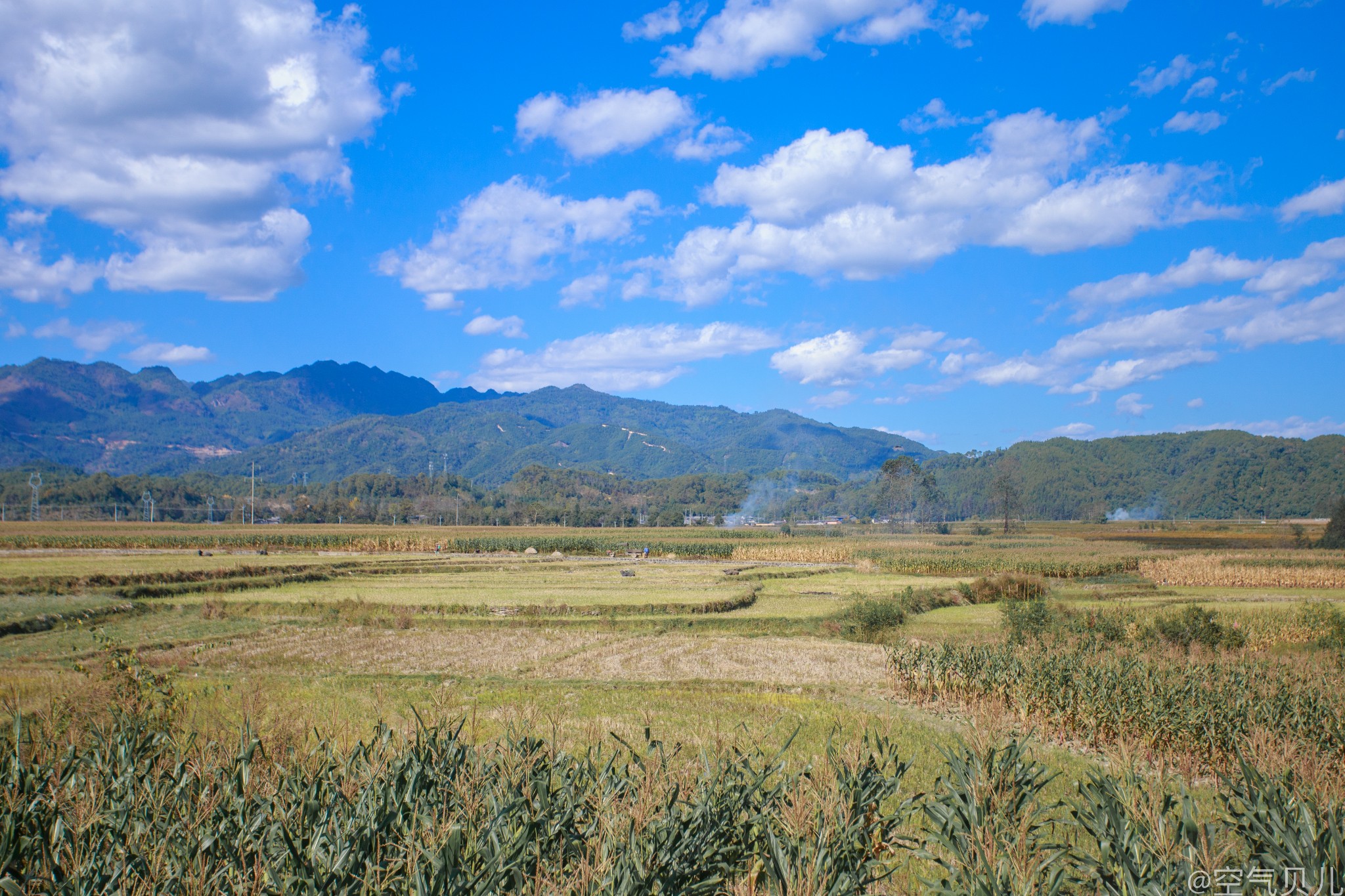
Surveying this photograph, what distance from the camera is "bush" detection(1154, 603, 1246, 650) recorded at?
2312cm

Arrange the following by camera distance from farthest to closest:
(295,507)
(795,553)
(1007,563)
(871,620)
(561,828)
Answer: (295,507) < (795,553) < (1007,563) < (871,620) < (561,828)

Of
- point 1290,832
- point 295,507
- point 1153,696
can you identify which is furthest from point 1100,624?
point 295,507

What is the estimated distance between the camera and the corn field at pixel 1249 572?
42.8 metres

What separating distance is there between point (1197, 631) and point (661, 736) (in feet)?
66.5

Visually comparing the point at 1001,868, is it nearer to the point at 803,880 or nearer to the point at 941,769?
the point at 803,880

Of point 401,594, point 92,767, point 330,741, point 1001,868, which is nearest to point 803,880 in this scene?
point 1001,868

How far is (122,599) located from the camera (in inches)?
1227

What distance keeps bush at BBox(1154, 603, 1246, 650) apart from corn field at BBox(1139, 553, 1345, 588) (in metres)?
25.0

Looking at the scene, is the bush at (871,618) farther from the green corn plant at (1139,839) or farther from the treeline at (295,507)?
the treeline at (295,507)

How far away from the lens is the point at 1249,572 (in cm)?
4425

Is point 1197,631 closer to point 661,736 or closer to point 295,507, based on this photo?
point 661,736

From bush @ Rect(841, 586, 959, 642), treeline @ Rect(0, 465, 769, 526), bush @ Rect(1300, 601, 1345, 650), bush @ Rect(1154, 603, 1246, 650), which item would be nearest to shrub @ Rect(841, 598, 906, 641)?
bush @ Rect(841, 586, 959, 642)

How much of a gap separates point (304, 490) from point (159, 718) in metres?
190

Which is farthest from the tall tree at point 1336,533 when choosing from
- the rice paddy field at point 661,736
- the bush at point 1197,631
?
the bush at point 1197,631
